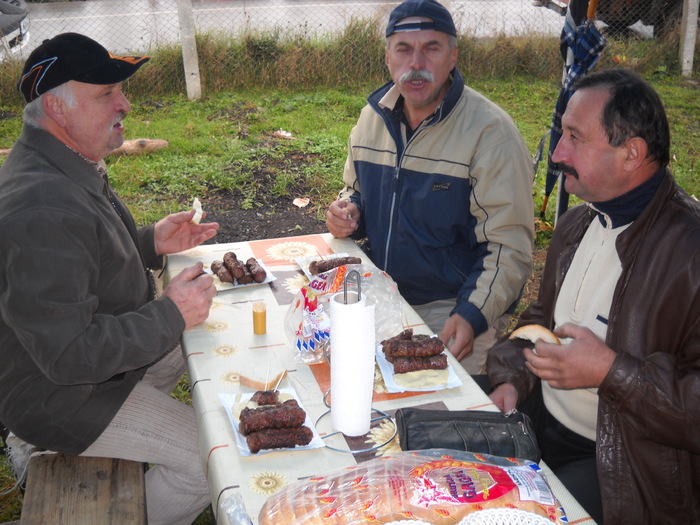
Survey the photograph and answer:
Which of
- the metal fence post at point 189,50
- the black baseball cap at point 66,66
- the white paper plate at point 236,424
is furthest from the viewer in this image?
the metal fence post at point 189,50

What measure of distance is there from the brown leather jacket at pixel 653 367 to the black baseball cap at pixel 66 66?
2090 millimetres

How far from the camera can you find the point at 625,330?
2363 millimetres

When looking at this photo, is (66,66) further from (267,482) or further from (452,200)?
(452,200)

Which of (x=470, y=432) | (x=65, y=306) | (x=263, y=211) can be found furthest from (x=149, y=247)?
(x=263, y=211)

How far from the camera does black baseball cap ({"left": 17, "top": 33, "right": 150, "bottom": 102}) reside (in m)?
2.62

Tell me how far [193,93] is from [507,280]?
728 cm

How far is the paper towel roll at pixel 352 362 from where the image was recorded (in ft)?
6.15

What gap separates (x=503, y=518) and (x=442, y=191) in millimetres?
→ 2260

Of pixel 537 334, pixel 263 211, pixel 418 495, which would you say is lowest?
pixel 263 211

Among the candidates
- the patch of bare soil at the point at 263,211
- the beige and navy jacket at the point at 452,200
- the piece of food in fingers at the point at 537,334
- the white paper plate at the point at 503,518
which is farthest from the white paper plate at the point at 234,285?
the patch of bare soil at the point at 263,211

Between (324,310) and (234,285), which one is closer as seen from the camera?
(324,310)

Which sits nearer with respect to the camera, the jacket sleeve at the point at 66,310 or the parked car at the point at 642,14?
the jacket sleeve at the point at 66,310

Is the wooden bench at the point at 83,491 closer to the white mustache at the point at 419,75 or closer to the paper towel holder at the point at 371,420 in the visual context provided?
the paper towel holder at the point at 371,420

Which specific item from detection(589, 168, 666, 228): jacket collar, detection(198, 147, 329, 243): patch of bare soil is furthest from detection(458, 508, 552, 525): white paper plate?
detection(198, 147, 329, 243): patch of bare soil
